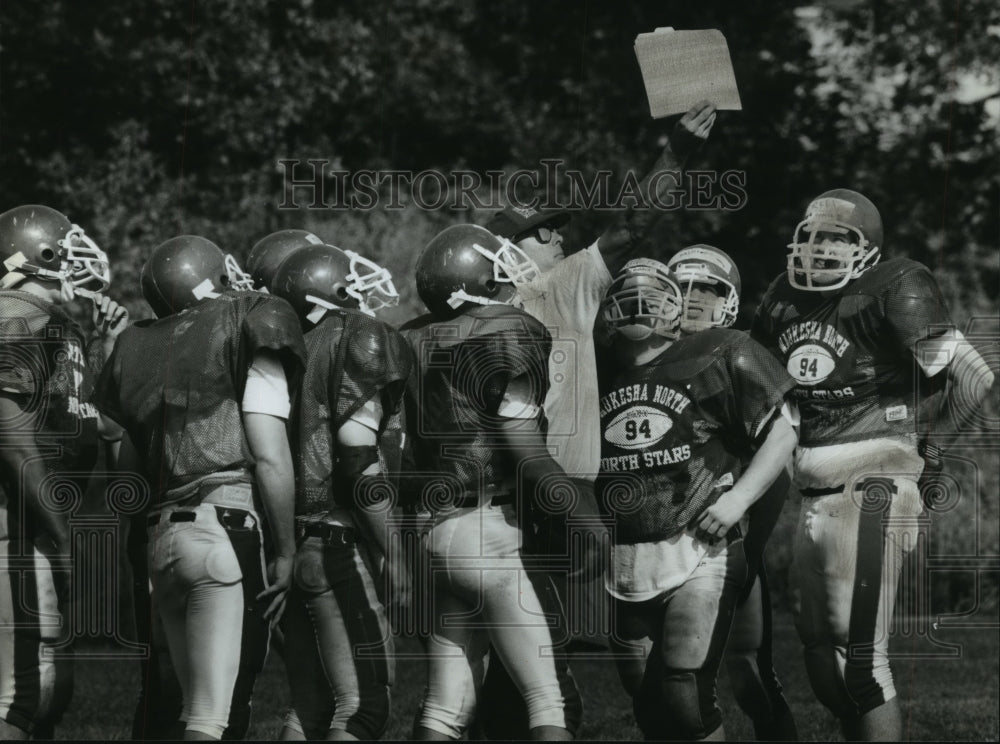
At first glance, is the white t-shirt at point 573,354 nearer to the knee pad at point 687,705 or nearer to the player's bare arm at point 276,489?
the knee pad at point 687,705

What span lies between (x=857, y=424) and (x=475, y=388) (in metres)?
1.55

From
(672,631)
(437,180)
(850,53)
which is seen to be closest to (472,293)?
(672,631)

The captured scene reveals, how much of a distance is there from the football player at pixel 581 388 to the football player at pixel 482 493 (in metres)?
0.23

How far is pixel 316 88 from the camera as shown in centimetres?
1324

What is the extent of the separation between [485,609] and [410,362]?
0.96 meters

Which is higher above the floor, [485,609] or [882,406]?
[882,406]

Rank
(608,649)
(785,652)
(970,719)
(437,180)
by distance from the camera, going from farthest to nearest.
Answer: (437,180)
(785,652)
(970,719)
(608,649)

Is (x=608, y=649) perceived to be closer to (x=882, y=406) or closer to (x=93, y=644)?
(x=882, y=406)

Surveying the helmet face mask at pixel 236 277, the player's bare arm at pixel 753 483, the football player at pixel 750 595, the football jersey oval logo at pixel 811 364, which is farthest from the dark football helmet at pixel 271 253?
the player's bare arm at pixel 753 483

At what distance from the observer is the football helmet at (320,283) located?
230 inches

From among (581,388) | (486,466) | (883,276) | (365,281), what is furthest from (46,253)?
(883,276)

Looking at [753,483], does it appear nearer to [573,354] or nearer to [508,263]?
[573,354]

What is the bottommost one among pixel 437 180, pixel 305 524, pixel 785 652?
pixel 785 652

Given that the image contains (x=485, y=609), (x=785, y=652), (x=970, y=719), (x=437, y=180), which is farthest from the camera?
(x=437, y=180)
